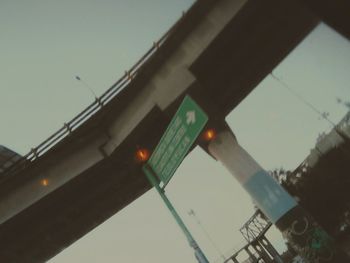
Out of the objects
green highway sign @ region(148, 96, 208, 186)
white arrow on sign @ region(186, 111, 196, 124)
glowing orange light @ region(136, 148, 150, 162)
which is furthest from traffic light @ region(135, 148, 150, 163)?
white arrow on sign @ region(186, 111, 196, 124)

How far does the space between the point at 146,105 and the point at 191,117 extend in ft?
22.8

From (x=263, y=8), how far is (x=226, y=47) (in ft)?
6.58

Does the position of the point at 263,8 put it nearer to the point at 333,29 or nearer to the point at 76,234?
the point at 333,29

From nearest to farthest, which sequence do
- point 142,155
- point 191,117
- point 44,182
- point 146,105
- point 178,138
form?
1. point 191,117
2. point 178,138
3. point 142,155
4. point 146,105
5. point 44,182

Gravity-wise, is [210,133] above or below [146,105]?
below

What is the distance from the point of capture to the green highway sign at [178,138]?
20.2 ft

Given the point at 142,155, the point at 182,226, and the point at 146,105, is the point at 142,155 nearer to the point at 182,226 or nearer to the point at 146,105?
the point at 146,105

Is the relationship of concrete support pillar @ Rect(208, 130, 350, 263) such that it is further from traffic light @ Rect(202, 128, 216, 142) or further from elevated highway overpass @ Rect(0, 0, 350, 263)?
elevated highway overpass @ Rect(0, 0, 350, 263)

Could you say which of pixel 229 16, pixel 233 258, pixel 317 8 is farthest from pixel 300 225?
pixel 233 258

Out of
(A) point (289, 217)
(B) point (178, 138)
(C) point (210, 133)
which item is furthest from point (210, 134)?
(B) point (178, 138)

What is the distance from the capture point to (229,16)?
36.9 feet

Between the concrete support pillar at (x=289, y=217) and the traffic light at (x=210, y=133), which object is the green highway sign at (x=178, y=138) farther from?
the traffic light at (x=210, y=133)

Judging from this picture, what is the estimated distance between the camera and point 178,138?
6688 millimetres

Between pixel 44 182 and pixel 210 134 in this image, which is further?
pixel 44 182
